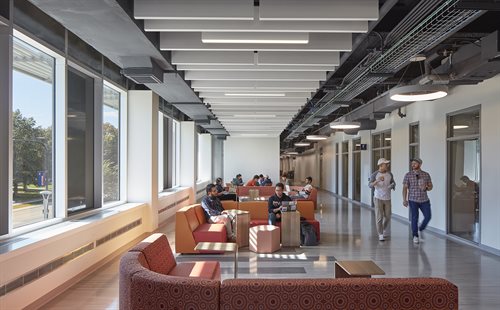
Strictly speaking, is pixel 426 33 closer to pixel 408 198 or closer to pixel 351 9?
pixel 351 9

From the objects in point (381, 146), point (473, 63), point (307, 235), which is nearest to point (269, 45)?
point (473, 63)

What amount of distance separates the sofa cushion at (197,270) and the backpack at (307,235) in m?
3.32

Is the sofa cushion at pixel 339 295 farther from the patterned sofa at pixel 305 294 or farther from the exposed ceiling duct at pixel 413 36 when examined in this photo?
the exposed ceiling duct at pixel 413 36

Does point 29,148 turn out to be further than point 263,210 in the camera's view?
No

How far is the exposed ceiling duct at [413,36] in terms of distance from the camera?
3.78 meters

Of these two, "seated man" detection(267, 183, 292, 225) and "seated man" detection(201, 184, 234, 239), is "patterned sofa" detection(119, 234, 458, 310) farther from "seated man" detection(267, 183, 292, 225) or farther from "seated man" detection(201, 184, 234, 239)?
"seated man" detection(267, 183, 292, 225)

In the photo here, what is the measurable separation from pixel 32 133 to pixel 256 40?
3116 millimetres

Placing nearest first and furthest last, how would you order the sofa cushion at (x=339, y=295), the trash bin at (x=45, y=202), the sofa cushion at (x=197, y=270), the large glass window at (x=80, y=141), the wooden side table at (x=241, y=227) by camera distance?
the sofa cushion at (x=339, y=295) → the sofa cushion at (x=197, y=270) → the trash bin at (x=45, y=202) → the large glass window at (x=80, y=141) → the wooden side table at (x=241, y=227)

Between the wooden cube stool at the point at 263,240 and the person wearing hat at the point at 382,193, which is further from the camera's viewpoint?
the person wearing hat at the point at 382,193

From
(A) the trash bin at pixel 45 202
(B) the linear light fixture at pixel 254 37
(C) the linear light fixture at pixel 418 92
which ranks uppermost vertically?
(B) the linear light fixture at pixel 254 37

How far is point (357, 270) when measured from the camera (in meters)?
3.66

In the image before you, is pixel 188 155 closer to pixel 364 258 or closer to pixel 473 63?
pixel 364 258

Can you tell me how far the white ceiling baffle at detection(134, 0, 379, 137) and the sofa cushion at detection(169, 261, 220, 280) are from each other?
2672mm

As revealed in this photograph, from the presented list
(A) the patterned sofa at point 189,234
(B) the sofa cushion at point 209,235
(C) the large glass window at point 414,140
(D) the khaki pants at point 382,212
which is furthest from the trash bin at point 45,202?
(C) the large glass window at point 414,140
